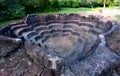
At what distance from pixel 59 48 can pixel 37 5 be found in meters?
8.38

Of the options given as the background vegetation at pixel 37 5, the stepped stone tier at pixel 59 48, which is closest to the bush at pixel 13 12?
the background vegetation at pixel 37 5

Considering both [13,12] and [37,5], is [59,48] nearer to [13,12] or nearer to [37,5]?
[13,12]

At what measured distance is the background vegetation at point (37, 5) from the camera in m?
17.0

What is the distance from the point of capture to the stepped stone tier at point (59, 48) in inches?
274

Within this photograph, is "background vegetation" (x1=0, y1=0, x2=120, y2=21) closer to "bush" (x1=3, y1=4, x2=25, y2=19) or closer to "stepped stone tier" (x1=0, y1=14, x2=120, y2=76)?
"bush" (x1=3, y1=4, x2=25, y2=19)

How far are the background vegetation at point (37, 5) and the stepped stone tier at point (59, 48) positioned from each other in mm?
4272

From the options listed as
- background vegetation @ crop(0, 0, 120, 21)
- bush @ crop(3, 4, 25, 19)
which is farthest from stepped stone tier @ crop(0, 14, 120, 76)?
background vegetation @ crop(0, 0, 120, 21)

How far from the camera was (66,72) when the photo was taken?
21.8 feet

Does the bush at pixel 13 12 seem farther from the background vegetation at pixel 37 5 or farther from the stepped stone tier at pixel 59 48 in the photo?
the stepped stone tier at pixel 59 48

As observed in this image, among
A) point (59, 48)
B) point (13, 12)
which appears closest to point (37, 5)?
point (13, 12)

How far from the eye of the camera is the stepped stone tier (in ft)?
22.8

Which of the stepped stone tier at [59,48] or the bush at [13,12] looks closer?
the stepped stone tier at [59,48]

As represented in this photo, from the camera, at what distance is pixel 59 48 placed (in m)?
11.1

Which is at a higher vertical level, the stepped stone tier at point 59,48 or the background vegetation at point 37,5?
the background vegetation at point 37,5
